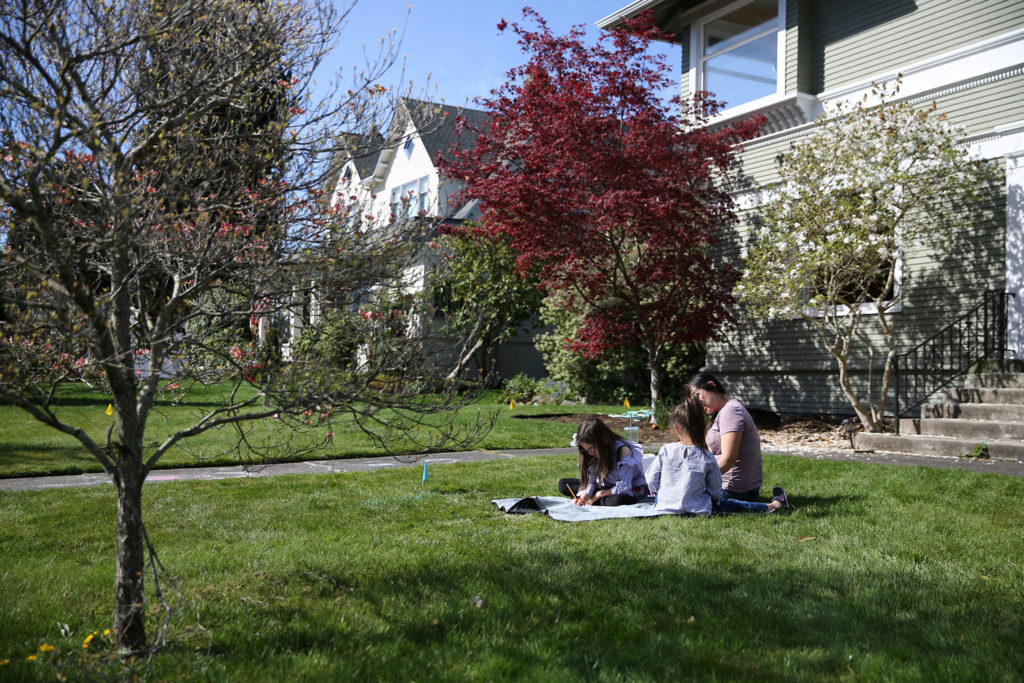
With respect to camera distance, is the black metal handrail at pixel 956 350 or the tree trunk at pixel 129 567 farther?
the black metal handrail at pixel 956 350

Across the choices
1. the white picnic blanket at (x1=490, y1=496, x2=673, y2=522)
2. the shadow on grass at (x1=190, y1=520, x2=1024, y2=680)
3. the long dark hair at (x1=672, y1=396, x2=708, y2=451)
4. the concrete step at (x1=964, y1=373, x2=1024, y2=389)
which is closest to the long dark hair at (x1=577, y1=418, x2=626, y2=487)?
the white picnic blanket at (x1=490, y1=496, x2=673, y2=522)

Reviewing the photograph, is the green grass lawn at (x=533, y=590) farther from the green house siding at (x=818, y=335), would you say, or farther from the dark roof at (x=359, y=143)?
the green house siding at (x=818, y=335)

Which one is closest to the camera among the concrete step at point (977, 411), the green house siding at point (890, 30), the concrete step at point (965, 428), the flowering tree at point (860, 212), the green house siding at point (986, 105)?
the concrete step at point (965, 428)

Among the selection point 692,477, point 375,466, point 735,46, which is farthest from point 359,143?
point 735,46

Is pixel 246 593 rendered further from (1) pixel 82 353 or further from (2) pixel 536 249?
(2) pixel 536 249

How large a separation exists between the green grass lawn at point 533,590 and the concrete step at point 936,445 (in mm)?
2304

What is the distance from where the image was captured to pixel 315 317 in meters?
4.70

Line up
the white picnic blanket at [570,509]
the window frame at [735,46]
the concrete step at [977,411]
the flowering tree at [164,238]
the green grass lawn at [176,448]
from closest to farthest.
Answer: the flowering tree at [164,238] → the white picnic blanket at [570,509] → the green grass lawn at [176,448] → the concrete step at [977,411] → the window frame at [735,46]

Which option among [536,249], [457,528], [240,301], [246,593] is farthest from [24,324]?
[536,249]

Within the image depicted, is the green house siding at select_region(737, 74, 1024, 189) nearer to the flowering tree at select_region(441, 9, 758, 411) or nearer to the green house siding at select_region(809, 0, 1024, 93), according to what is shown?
the green house siding at select_region(809, 0, 1024, 93)

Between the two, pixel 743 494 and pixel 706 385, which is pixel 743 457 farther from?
pixel 706 385

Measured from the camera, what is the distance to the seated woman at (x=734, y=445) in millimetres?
6863

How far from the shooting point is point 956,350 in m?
12.3

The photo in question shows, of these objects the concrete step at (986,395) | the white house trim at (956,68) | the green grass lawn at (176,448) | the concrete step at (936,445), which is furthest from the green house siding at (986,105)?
the green grass lawn at (176,448)
